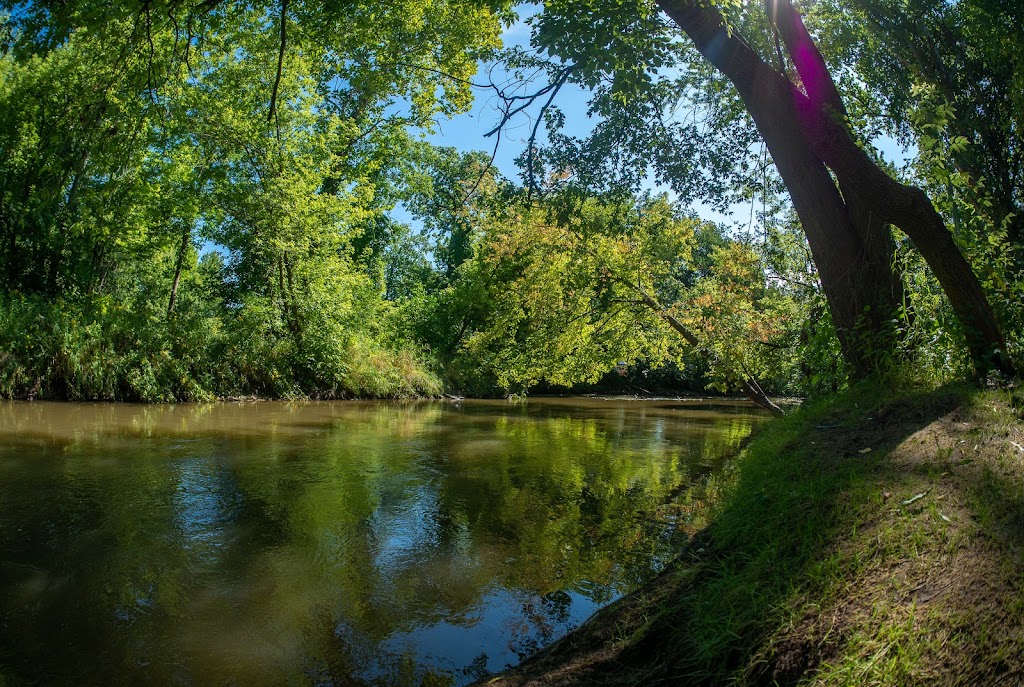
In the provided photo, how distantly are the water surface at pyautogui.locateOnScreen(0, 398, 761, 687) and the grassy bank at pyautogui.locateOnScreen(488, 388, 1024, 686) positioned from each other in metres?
0.79

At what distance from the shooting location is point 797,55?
507 cm

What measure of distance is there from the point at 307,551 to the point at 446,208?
1189 centimetres

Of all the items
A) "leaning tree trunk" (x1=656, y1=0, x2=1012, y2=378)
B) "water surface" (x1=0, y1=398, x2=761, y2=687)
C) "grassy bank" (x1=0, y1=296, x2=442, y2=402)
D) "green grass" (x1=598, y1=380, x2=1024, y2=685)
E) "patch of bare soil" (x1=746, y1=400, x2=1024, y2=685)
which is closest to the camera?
"patch of bare soil" (x1=746, y1=400, x2=1024, y2=685)

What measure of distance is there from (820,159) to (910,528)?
2900mm

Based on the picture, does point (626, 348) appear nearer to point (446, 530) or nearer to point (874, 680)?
point (446, 530)

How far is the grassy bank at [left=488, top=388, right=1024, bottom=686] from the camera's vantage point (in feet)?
7.42

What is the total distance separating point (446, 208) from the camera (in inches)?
628

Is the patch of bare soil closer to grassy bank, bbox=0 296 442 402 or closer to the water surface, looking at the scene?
the water surface

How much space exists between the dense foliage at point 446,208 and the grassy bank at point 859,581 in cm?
116

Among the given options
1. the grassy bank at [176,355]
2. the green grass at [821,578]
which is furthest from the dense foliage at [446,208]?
the green grass at [821,578]

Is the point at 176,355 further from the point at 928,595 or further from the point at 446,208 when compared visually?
the point at 928,595

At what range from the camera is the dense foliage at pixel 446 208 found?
18.4 ft

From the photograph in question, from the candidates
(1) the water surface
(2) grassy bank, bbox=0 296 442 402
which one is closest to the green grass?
(1) the water surface

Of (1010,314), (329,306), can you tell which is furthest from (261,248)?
(1010,314)
